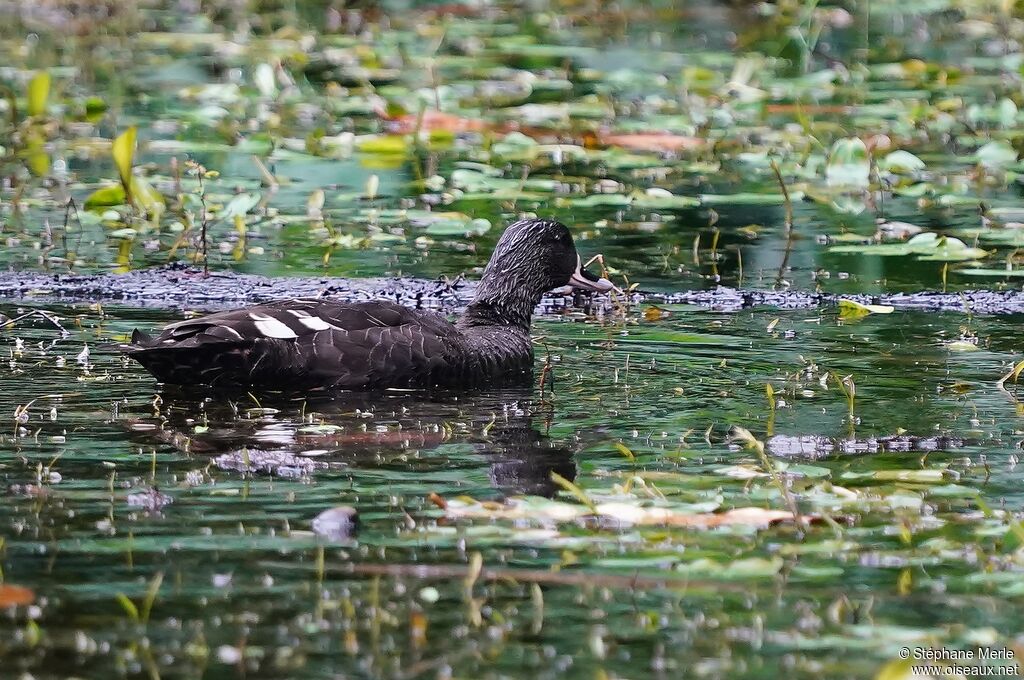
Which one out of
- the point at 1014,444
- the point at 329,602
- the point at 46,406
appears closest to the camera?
the point at 329,602

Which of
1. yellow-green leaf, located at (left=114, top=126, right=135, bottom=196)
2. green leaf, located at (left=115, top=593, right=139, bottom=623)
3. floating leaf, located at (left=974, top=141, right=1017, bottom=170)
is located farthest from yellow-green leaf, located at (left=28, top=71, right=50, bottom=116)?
green leaf, located at (left=115, top=593, right=139, bottom=623)

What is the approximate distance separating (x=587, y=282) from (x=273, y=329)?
2.03 m

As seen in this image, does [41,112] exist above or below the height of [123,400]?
above

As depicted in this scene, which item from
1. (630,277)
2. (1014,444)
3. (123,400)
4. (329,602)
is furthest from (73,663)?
(630,277)

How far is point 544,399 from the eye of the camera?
8.05 meters

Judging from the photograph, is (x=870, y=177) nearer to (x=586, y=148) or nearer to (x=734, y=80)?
(x=586, y=148)

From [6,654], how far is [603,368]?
4.24m

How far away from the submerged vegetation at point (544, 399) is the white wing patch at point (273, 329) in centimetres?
27

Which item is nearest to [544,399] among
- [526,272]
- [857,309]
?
[526,272]

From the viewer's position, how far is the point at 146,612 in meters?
4.96

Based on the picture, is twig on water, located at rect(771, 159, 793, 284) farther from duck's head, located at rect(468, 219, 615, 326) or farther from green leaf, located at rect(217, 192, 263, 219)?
green leaf, located at rect(217, 192, 263, 219)

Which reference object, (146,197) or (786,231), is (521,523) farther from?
(786,231)

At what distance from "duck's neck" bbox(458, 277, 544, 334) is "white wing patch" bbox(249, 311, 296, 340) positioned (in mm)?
1239

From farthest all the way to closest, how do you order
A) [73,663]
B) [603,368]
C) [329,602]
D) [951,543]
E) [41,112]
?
[41,112]
[603,368]
[951,543]
[329,602]
[73,663]
